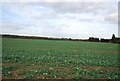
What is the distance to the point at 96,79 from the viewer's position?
25.5ft

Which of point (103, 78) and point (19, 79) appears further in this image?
point (103, 78)

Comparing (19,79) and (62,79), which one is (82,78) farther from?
(19,79)

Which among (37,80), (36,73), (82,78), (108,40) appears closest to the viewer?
(37,80)

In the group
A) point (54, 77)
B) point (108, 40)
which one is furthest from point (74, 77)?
point (108, 40)

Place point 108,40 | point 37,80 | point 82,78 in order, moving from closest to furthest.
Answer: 1. point 37,80
2. point 82,78
3. point 108,40

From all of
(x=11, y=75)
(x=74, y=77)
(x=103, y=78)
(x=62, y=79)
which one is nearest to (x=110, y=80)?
(x=103, y=78)

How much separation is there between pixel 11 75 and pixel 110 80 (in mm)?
6584

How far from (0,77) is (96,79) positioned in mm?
6203

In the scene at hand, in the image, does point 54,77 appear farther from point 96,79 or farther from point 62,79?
point 96,79

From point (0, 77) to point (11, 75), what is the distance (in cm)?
69

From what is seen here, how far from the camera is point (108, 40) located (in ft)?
296

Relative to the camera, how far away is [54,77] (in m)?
7.83

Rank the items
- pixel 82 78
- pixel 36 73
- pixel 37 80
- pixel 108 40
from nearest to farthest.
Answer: pixel 37 80 < pixel 82 78 < pixel 36 73 < pixel 108 40

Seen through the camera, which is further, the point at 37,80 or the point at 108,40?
the point at 108,40
